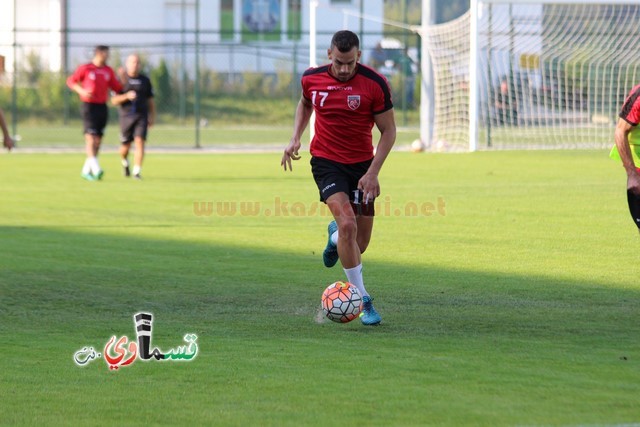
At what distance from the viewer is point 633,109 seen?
8.28 m

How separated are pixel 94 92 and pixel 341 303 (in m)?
14.3

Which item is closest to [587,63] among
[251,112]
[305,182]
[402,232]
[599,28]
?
[599,28]

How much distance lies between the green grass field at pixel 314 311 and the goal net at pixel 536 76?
947cm

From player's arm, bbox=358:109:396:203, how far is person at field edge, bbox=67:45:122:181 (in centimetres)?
1317

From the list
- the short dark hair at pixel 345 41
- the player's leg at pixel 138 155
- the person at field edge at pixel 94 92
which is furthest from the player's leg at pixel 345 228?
the person at field edge at pixel 94 92

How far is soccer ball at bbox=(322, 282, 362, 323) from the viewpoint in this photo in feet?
25.4

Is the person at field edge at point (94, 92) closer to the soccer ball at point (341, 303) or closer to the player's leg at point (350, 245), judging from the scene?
the player's leg at point (350, 245)

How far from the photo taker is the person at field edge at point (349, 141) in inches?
319

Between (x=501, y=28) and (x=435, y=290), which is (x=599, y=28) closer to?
(x=501, y=28)

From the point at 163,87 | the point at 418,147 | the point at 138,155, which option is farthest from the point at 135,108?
the point at 163,87

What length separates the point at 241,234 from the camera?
1358 cm

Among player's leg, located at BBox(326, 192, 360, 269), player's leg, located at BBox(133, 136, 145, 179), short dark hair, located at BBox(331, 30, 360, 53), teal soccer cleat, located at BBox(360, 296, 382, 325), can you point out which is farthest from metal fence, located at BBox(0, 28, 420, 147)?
teal soccer cleat, located at BBox(360, 296, 382, 325)

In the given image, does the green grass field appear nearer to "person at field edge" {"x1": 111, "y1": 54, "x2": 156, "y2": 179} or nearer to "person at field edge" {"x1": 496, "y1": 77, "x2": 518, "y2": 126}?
"person at field edge" {"x1": 111, "y1": 54, "x2": 156, "y2": 179}

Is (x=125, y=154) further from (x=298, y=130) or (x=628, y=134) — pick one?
(x=628, y=134)
